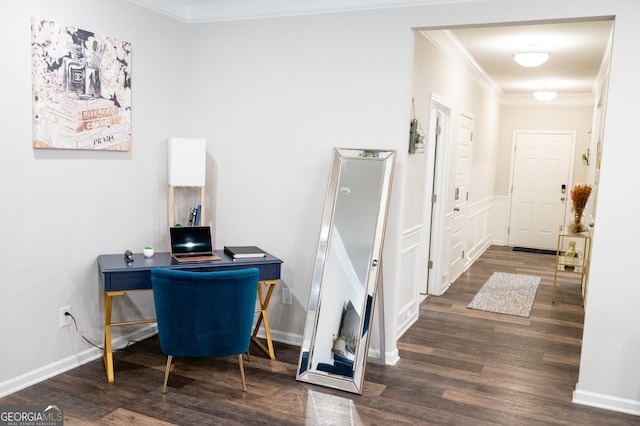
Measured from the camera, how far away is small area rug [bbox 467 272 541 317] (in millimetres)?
5246

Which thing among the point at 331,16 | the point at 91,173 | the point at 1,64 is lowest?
the point at 91,173

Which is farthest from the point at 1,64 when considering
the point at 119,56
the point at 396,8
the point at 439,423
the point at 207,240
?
the point at 439,423

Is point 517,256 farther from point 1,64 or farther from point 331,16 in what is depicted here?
point 1,64

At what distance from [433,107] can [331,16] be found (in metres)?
1.69

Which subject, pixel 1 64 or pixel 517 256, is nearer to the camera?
pixel 1 64

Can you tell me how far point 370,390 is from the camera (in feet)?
10.8

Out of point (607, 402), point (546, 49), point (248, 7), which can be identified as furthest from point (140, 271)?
point (546, 49)

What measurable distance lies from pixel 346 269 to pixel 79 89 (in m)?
1.96

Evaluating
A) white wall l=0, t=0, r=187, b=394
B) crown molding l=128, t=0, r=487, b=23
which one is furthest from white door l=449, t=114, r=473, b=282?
white wall l=0, t=0, r=187, b=394

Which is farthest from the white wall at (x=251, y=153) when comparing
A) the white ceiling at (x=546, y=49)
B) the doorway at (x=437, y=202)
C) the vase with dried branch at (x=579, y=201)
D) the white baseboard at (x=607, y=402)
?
the vase with dried branch at (x=579, y=201)

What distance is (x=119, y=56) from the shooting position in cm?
355

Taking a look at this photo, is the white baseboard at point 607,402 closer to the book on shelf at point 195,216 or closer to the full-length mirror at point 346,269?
the full-length mirror at point 346,269

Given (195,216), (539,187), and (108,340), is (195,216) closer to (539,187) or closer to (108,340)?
(108,340)

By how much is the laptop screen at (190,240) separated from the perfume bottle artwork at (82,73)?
3.28ft
